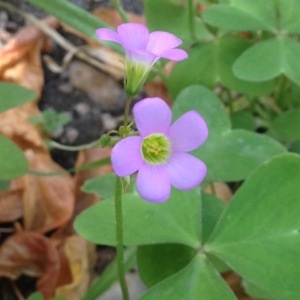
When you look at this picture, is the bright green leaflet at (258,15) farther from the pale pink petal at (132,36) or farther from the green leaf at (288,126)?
the pale pink petal at (132,36)

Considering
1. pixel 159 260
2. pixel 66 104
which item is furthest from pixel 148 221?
pixel 66 104

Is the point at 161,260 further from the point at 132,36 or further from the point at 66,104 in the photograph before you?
the point at 66,104

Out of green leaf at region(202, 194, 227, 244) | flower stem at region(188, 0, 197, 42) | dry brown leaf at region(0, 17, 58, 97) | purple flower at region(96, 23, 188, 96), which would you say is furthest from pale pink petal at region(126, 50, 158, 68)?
dry brown leaf at region(0, 17, 58, 97)

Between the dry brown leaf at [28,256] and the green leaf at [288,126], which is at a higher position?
the green leaf at [288,126]

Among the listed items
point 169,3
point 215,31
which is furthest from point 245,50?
point 169,3

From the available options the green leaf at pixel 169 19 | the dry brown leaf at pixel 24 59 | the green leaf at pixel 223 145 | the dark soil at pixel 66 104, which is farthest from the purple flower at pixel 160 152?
the dry brown leaf at pixel 24 59

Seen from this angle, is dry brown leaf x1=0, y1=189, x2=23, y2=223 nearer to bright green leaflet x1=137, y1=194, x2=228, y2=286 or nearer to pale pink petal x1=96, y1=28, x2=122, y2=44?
bright green leaflet x1=137, y1=194, x2=228, y2=286
